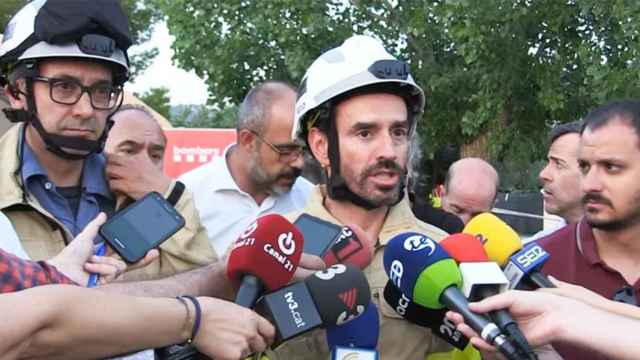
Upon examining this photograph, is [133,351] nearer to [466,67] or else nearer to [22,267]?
[22,267]

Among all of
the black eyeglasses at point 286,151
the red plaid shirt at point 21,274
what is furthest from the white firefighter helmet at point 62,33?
the black eyeglasses at point 286,151

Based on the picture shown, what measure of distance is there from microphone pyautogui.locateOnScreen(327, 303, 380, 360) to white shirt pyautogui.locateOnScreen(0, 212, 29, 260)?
2.93 feet

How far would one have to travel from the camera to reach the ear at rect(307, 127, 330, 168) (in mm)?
2859

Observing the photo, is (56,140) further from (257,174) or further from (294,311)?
(257,174)

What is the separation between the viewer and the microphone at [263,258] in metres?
2.14

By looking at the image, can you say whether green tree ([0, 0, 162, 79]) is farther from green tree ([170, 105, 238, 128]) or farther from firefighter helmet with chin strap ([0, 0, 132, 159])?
firefighter helmet with chin strap ([0, 0, 132, 159])

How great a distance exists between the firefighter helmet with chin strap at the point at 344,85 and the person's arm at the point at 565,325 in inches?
30.2

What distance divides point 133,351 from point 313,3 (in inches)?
519

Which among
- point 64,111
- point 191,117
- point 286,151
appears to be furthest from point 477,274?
point 191,117

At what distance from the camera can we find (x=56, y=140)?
2.79 m

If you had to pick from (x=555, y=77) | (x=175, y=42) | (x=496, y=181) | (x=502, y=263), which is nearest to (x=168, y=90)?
(x=175, y=42)

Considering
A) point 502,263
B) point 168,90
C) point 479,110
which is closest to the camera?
point 502,263

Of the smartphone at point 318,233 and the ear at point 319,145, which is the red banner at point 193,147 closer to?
the ear at point 319,145

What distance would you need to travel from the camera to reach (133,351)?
1.90m
